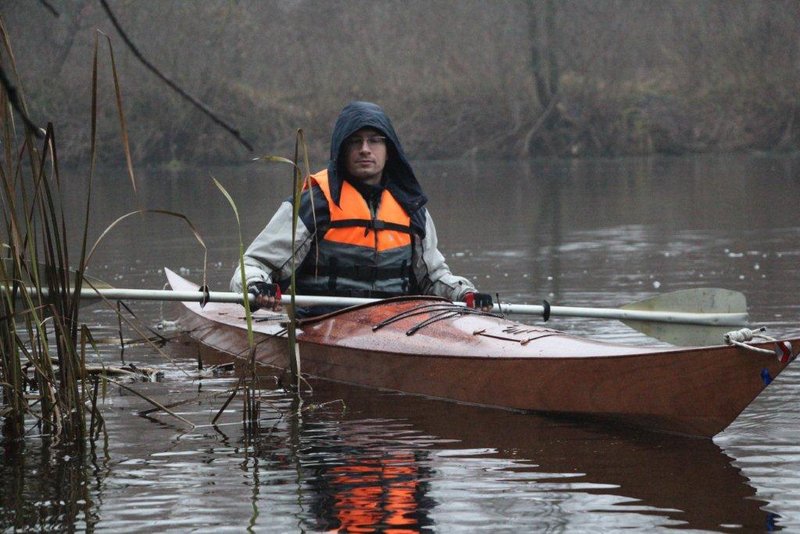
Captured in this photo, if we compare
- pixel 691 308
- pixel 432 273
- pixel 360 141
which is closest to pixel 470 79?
pixel 432 273

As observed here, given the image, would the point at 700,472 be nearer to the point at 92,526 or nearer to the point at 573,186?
the point at 92,526

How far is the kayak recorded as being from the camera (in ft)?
15.3

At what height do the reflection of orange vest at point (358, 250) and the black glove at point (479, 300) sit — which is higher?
the reflection of orange vest at point (358, 250)

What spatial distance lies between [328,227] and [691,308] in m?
1.79

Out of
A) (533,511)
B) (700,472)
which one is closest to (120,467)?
(533,511)

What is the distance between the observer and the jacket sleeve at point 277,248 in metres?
6.33

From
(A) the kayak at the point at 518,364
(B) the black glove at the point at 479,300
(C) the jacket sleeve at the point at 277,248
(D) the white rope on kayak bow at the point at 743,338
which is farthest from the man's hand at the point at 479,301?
(D) the white rope on kayak bow at the point at 743,338

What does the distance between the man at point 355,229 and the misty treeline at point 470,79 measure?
2396 centimetres

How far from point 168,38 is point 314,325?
2659 cm

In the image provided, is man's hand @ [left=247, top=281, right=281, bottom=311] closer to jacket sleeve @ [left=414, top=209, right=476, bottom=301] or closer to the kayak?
the kayak

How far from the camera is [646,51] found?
3281 cm

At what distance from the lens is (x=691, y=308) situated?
20.5 feet

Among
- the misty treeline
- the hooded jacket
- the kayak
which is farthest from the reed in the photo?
the misty treeline

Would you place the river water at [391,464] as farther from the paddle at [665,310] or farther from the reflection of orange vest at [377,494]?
the paddle at [665,310]
